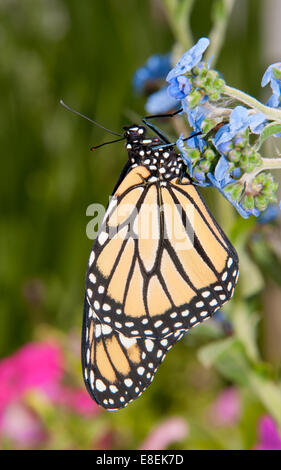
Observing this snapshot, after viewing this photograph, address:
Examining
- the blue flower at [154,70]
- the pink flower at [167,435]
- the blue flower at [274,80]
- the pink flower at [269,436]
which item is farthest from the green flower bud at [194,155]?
the pink flower at [167,435]

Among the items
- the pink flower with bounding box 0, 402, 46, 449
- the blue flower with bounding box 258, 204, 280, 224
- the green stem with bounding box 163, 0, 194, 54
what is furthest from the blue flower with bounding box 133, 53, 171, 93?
the pink flower with bounding box 0, 402, 46, 449

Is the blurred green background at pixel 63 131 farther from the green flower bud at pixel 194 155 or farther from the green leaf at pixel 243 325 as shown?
the green flower bud at pixel 194 155

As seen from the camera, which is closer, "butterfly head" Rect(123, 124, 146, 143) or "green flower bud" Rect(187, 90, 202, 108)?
"green flower bud" Rect(187, 90, 202, 108)

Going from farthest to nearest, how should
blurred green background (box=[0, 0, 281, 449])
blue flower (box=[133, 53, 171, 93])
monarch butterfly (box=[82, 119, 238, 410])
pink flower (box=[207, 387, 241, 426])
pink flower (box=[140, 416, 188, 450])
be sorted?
blurred green background (box=[0, 0, 281, 449]), pink flower (box=[207, 387, 241, 426]), pink flower (box=[140, 416, 188, 450]), blue flower (box=[133, 53, 171, 93]), monarch butterfly (box=[82, 119, 238, 410])

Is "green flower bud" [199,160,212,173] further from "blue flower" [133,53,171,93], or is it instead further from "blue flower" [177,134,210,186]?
"blue flower" [133,53,171,93]

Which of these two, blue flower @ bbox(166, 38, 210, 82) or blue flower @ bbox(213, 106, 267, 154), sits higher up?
blue flower @ bbox(166, 38, 210, 82)

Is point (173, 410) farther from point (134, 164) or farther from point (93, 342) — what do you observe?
point (134, 164)
